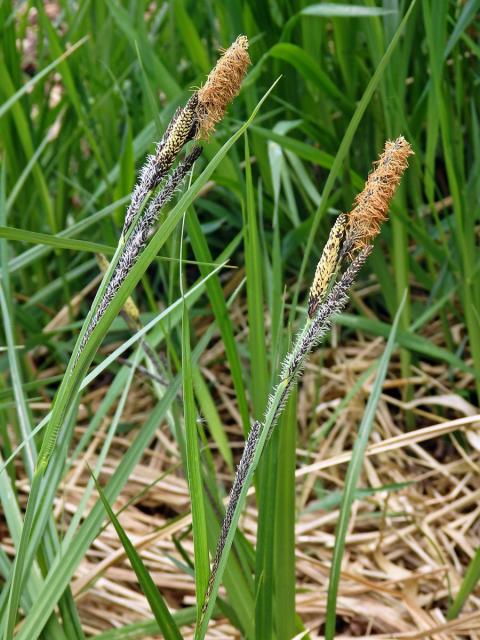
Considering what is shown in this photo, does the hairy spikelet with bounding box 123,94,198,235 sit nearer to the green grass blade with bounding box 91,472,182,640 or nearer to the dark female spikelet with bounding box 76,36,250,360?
the dark female spikelet with bounding box 76,36,250,360

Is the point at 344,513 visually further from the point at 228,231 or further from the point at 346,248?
the point at 228,231

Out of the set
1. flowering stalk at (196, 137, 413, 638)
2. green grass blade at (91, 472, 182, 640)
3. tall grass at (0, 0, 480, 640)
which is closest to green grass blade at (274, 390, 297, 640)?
tall grass at (0, 0, 480, 640)

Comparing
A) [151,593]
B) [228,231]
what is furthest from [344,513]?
[228,231]

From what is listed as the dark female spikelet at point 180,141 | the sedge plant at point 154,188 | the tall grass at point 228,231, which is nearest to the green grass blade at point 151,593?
the tall grass at point 228,231

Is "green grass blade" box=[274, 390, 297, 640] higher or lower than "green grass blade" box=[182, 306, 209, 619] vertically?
lower

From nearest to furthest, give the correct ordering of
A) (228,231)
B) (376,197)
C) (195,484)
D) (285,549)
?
1. (376,197)
2. (195,484)
3. (285,549)
4. (228,231)

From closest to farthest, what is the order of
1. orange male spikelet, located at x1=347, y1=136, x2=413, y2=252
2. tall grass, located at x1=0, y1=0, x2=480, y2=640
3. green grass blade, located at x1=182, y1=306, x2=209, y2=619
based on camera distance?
orange male spikelet, located at x1=347, y1=136, x2=413, y2=252 < green grass blade, located at x1=182, y1=306, x2=209, y2=619 < tall grass, located at x1=0, y1=0, x2=480, y2=640
